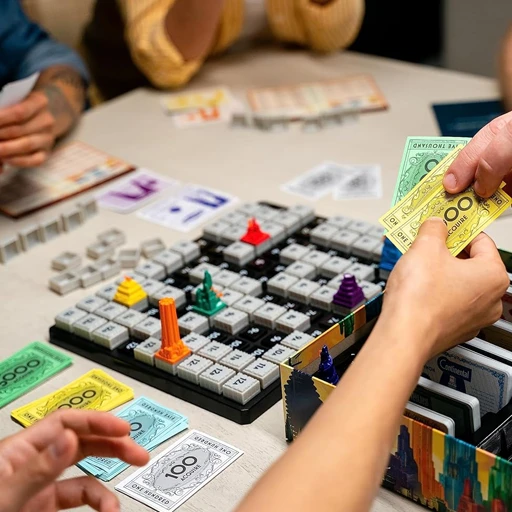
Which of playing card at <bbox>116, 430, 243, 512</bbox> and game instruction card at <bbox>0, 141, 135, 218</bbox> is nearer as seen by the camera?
playing card at <bbox>116, 430, 243, 512</bbox>

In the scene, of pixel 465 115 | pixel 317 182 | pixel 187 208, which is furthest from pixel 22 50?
pixel 465 115

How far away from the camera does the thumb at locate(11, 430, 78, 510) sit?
0.73m

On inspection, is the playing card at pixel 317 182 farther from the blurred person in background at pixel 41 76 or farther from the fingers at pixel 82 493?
the fingers at pixel 82 493

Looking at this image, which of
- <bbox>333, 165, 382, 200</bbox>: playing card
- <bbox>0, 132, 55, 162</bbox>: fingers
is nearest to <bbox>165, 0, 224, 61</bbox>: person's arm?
<bbox>0, 132, 55, 162</bbox>: fingers

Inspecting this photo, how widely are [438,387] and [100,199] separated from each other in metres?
0.94

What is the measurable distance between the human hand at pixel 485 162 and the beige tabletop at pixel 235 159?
0.36 m

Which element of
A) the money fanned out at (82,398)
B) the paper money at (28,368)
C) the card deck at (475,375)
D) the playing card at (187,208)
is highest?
the card deck at (475,375)

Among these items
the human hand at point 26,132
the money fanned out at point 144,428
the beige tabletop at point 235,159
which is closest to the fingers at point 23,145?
the human hand at point 26,132

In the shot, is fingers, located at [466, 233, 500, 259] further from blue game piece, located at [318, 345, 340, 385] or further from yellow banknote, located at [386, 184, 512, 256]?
blue game piece, located at [318, 345, 340, 385]

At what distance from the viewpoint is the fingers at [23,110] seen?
1622 millimetres

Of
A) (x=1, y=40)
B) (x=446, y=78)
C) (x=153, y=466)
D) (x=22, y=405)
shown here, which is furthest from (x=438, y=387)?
(x=1, y=40)

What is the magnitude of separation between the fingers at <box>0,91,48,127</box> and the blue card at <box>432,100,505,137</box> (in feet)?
2.77

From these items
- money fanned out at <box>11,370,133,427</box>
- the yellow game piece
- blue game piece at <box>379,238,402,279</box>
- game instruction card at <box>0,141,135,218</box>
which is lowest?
money fanned out at <box>11,370,133,427</box>

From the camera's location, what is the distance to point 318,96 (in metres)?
1.98
